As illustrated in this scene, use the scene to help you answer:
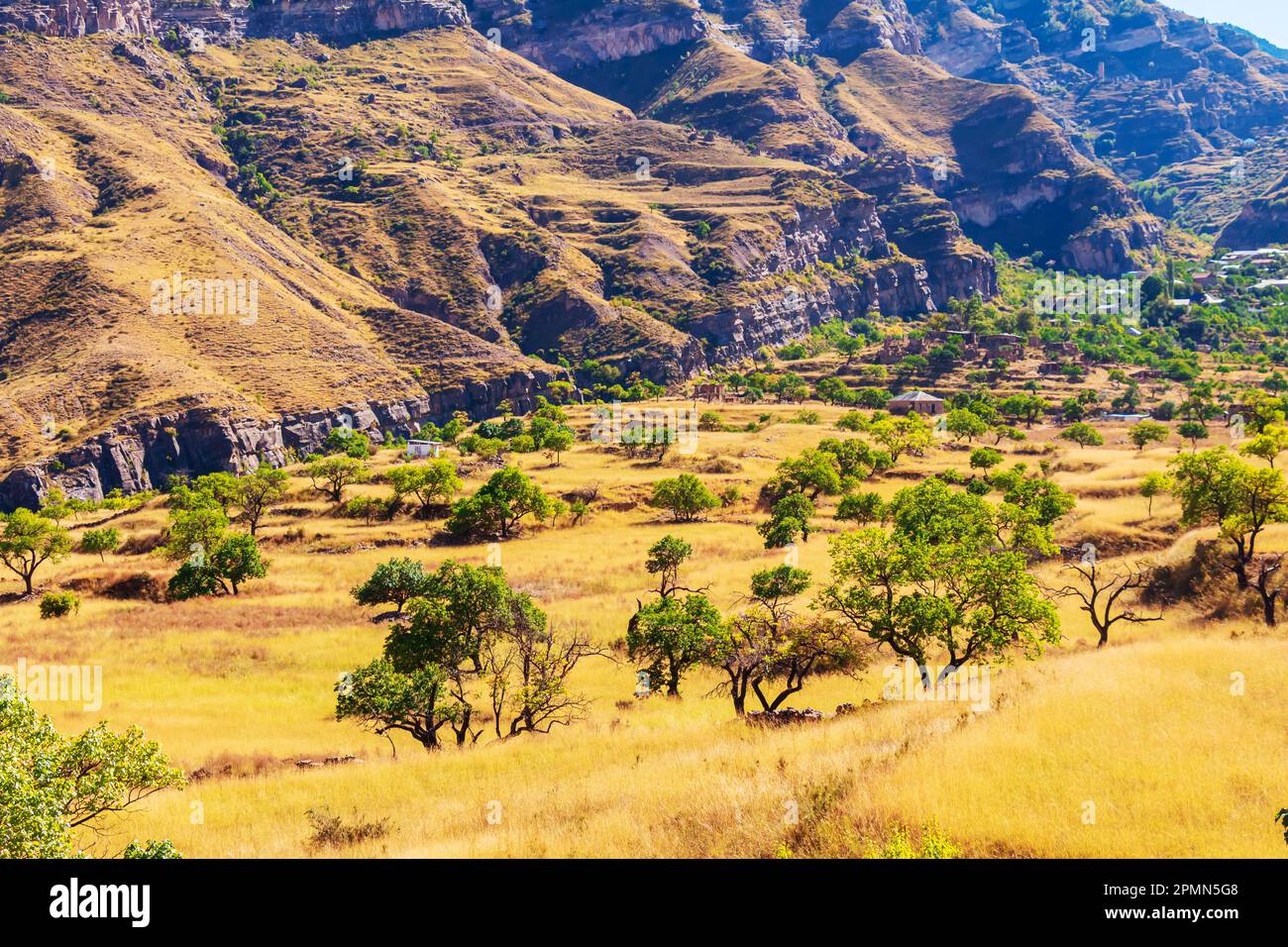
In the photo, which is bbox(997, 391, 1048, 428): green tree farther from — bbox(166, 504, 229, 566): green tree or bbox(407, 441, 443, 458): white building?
bbox(166, 504, 229, 566): green tree

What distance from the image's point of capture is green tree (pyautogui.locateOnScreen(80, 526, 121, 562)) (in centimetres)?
5950

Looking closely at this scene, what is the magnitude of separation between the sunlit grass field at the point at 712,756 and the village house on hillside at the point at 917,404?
91914 mm

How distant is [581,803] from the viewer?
13.7 m

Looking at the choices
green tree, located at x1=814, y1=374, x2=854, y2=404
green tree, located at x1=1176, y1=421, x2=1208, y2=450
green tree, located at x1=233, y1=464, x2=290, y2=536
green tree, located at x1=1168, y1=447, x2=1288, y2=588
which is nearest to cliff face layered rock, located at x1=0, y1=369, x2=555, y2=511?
green tree, located at x1=233, y1=464, x2=290, y2=536

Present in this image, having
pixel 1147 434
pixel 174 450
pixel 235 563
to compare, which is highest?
pixel 1147 434

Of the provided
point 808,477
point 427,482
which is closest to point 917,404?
point 808,477

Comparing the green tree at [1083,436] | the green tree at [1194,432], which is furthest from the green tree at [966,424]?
the green tree at [1194,432]

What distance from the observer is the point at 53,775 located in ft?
Result: 35.2

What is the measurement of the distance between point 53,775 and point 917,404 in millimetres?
132396

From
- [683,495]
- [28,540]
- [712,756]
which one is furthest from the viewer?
[683,495]

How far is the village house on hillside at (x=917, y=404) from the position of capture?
425 feet

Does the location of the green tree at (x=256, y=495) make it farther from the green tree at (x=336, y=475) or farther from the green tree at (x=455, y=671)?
the green tree at (x=455, y=671)

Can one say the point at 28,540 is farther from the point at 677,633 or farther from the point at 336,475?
the point at 677,633
